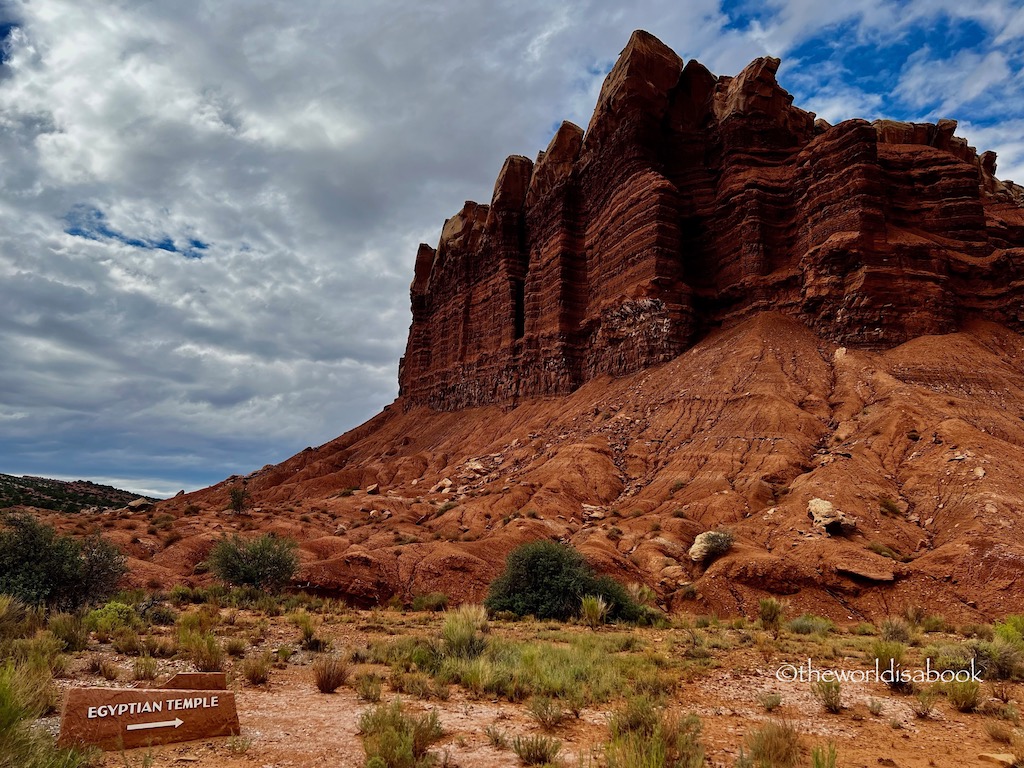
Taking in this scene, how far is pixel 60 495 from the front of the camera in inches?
2349

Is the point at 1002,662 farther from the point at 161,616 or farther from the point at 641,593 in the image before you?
the point at 161,616

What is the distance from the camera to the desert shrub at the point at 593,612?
16.0 meters

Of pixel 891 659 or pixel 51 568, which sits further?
pixel 51 568

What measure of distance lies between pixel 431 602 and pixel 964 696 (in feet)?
49.7

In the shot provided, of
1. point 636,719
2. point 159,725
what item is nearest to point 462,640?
point 636,719

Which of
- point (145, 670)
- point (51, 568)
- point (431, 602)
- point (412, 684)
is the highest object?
point (51, 568)

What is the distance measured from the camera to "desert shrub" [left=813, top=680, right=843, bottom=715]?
25.7 feet

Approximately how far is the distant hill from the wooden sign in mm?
46523

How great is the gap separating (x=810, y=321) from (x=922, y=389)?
35.5 ft

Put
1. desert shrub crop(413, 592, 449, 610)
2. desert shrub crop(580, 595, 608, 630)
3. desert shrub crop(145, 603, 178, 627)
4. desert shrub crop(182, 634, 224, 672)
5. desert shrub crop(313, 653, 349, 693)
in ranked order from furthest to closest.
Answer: desert shrub crop(413, 592, 449, 610), desert shrub crop(580, 595, 608, 630), desert shrub crop(145, 603, 178, 627), desert shrub crop(182, 634, 224, 672), desert shrub crop(313, 653, 349, 693)

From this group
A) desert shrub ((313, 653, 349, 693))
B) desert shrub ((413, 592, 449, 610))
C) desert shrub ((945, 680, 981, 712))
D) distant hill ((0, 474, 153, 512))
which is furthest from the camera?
distant hill ((0, 474, 153, 512))

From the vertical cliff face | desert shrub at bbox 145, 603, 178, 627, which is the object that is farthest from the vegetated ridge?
desert shrub at bbox 145, 603, 178, 627

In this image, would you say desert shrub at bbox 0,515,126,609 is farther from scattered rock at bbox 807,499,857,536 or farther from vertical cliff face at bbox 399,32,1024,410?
vertical cliff face at bbox 399,32,1024,410

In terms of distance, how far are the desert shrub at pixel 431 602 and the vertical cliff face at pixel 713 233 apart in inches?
1181
